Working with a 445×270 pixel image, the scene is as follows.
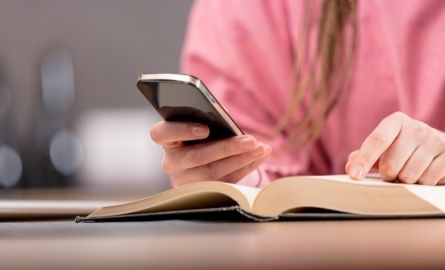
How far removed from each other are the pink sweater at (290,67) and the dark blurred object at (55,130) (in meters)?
1.05

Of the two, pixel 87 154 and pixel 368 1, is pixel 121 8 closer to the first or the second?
pixel 87 154

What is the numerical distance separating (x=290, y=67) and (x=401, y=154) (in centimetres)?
53

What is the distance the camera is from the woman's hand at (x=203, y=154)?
71 centimetres

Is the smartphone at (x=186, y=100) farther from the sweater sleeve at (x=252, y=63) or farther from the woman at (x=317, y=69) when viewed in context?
the sweater sleeve at (x=252, y=63)

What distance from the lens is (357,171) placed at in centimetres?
64

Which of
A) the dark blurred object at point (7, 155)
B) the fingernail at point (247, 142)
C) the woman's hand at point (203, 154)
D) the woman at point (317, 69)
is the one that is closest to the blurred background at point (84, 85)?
the dark blurred object at point (7, 155)

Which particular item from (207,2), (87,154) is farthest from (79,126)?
(207,2)

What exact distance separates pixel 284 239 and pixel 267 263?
8 centimetres

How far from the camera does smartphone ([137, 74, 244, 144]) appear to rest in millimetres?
590

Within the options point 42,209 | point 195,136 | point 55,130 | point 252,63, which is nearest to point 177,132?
point 195,136

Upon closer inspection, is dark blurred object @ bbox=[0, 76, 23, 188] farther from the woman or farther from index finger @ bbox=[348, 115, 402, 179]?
index finger @ bbox=[348, 115, 402, 179]

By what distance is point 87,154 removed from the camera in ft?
7.43

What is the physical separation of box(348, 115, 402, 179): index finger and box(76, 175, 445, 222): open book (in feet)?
0.21

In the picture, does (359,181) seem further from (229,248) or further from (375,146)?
(229,248)
